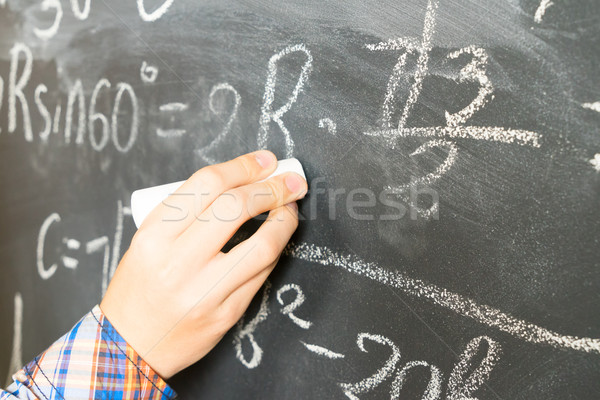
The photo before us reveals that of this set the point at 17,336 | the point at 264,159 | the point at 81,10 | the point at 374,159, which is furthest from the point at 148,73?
the point at 17,336

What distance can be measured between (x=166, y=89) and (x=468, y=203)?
47cm

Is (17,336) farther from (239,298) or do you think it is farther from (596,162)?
(596,162)

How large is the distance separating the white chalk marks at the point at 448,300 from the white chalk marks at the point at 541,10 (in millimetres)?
266

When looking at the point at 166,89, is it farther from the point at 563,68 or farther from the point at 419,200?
the point at 563,68

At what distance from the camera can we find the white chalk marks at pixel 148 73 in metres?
0.73

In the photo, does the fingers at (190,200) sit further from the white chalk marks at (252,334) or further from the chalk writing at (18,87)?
the chalk writing at (18,87)

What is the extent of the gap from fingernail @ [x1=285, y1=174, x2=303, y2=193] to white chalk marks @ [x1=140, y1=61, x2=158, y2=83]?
0.31 metres

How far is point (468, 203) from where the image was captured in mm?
471

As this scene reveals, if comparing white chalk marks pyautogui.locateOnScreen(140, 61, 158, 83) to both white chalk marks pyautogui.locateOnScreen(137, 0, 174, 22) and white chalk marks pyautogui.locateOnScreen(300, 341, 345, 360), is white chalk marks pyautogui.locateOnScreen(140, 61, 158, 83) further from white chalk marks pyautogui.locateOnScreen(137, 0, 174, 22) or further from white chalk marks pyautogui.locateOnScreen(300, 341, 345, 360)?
white chalk marks pyautogui.locateOnScreen(300, 341, 345, 360)

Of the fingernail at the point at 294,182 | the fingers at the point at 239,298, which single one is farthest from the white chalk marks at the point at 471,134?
the fingers at the point at 239,298

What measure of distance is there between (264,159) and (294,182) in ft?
0.15

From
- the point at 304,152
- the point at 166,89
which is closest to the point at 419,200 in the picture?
the point at 304,152

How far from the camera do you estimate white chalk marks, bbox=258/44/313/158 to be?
22.6 inches

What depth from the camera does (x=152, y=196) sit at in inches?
22.3
